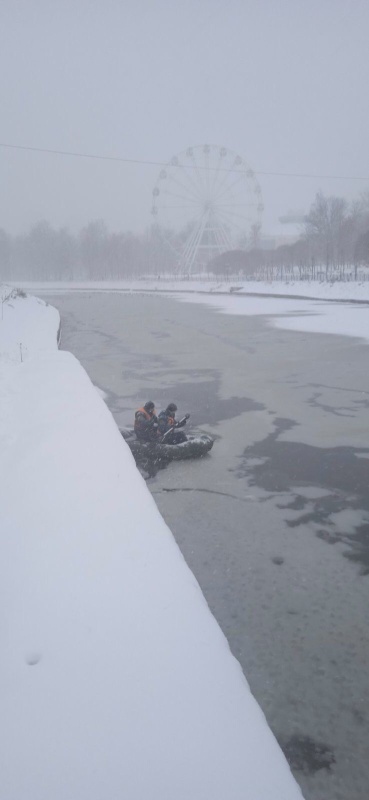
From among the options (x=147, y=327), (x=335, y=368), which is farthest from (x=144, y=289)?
(x=335, y=368)

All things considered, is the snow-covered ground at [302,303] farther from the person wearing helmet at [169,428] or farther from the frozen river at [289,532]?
the person wearing helmet at [169,428]

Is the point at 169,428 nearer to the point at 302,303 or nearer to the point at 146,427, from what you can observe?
the point at 146,427

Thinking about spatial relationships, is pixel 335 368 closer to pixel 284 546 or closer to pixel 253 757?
pixel 284 546

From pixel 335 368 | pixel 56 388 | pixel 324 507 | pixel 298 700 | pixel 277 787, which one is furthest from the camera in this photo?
pixel 335 368

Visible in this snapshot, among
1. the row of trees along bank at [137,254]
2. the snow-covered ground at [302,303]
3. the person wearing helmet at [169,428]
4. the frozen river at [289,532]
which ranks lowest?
the frozen river at [289,532]

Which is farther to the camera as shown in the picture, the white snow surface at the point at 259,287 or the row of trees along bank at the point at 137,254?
the row of trees along bank at the point at 137,254

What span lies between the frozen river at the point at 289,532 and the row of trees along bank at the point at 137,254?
176ft

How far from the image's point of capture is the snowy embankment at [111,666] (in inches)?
116

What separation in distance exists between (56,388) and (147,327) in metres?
19.9

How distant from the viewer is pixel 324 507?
302 inches

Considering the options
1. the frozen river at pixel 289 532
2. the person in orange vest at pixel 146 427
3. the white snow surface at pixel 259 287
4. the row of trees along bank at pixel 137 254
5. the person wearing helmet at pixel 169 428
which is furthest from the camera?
the row of trees along bank at pixel 137 254

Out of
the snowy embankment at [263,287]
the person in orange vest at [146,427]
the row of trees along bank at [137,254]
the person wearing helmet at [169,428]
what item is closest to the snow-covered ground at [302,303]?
the snowy embankment at [263,287]

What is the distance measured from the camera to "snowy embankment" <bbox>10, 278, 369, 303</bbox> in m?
44.0

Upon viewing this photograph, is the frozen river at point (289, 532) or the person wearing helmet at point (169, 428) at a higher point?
the person wearing helmet at point (169, 428)
